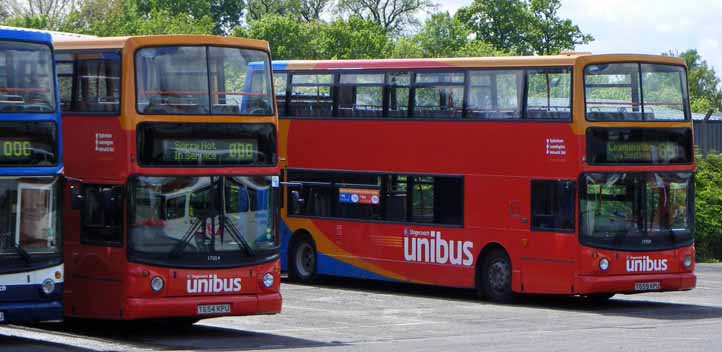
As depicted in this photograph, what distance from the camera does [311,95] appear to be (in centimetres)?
2950

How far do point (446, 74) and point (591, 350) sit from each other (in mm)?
9680

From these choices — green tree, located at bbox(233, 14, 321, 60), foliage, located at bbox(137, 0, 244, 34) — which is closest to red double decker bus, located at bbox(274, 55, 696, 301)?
green tree, located at bbox(233, 14, 321, 60)

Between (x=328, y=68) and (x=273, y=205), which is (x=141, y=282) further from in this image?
(x=328, y=68)

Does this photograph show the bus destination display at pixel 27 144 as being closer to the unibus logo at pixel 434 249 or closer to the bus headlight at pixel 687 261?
the unibus logo at pixel 434 249

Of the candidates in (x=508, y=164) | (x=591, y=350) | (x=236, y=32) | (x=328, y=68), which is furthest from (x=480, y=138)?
(x=236, y=32)

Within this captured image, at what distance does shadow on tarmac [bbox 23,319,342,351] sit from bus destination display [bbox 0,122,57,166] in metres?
2.62

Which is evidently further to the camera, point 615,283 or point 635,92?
point 635,92

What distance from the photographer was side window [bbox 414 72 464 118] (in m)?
26.9

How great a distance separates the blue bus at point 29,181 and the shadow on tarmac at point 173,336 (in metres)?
1.56

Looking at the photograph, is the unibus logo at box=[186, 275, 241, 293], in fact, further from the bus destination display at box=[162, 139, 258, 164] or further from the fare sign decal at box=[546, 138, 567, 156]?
the fare sign decal at box=[546, 138, 567, 156]

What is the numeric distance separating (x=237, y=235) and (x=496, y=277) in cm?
746

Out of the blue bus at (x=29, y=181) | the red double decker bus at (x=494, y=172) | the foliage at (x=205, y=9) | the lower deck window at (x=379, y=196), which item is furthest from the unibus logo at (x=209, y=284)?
the foliage at (x=205, y=9)

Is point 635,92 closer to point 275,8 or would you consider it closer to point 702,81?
point 275,8

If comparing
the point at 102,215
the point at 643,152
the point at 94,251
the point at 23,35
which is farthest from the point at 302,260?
the point at 23,35
